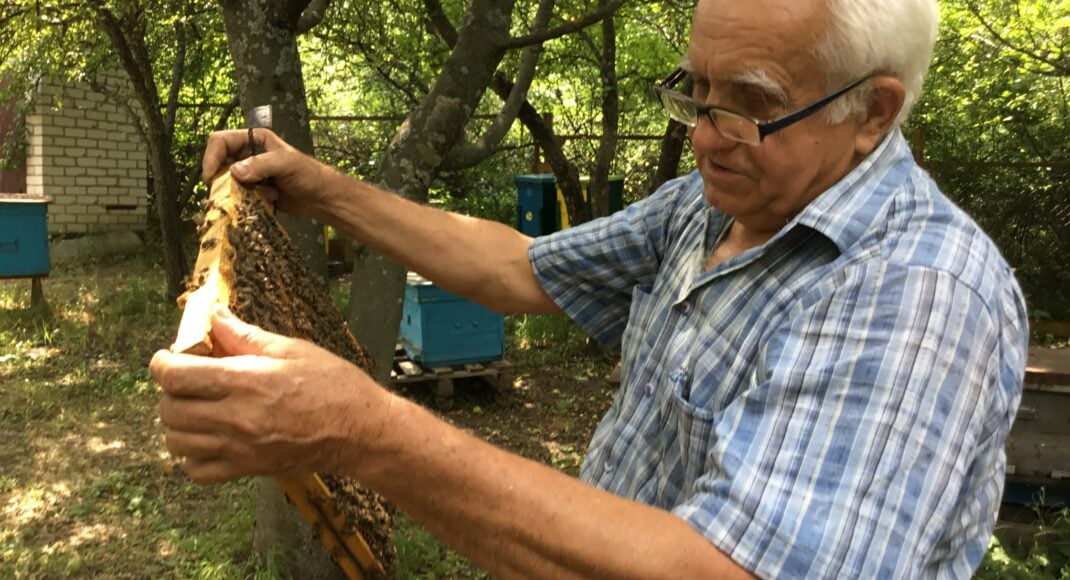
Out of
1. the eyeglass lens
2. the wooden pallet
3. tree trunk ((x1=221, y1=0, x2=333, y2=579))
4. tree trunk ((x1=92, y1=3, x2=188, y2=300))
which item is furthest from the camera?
tree trunk ((x1=92, y1=3, x2=188, y2=300))

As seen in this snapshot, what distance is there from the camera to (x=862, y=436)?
1.15 meters

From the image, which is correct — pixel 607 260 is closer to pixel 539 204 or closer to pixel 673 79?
pixel 673 79

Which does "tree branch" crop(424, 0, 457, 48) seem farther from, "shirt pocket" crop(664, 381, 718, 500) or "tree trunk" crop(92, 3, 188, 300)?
"shirt pocket" crop(664, 381, 718, 500)

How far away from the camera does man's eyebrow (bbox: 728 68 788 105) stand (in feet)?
4.71

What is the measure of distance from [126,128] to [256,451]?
12526 millimetres

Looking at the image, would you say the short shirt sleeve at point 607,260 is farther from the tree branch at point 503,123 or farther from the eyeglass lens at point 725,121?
the tree branch at point 503,123

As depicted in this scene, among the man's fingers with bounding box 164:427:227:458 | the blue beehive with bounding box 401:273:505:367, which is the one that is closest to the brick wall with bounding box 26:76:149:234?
the blue beehive with bounding box 401:273:505:367

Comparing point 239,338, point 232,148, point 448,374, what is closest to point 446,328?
point 448,374

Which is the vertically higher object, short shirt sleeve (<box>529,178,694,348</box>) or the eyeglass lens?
the eyeglass lens

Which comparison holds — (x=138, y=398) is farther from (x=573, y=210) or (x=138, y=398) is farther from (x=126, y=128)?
(x=126, y=128)

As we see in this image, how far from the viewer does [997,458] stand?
1.34 metres

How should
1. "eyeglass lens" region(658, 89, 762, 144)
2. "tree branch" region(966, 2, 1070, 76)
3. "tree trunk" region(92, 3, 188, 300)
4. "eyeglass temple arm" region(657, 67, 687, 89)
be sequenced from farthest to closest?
1. "tree trunk" region(92, 3, 188, 300)
2. "tree branch" region(966, 2, 1070, 76)
3. "eyeglass temple arm" region(657, 67, 687, 89)
4. "eyeglass lens" region(658, 89, 762, 144)

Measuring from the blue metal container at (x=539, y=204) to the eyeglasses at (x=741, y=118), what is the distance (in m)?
6.55

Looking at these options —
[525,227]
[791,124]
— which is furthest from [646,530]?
[525,227]
